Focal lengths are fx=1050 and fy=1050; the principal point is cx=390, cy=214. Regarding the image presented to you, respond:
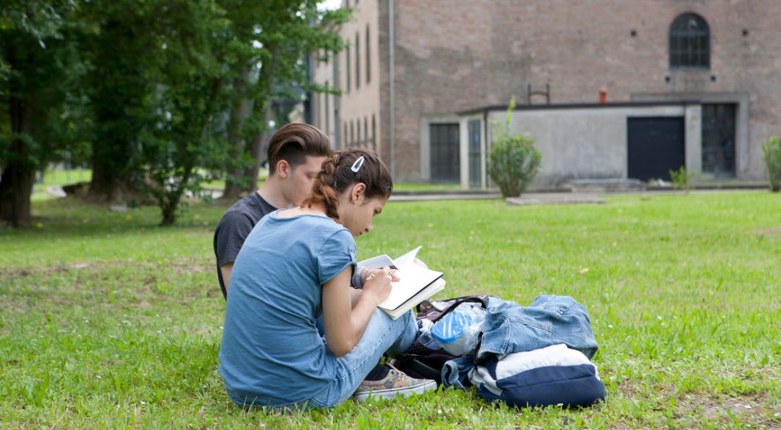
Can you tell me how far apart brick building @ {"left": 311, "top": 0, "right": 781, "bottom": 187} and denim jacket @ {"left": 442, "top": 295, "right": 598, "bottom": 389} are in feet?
117

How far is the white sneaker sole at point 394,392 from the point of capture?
4.87 metres

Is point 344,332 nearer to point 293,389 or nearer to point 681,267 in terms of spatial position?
point 293,389

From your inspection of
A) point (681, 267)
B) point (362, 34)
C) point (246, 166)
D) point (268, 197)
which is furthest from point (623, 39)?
point (268, 197)

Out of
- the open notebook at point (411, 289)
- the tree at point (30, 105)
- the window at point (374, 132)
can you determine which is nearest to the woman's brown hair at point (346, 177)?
the open notebook at point (411, 289)

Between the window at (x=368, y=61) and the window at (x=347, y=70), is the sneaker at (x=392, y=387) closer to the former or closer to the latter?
the window at (x=368, y=61)

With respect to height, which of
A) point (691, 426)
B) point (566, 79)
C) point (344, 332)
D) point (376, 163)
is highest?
point (566, 79)

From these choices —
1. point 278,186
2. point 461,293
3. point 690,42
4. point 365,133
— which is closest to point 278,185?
point 278,186

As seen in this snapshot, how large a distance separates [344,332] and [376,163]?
2.41 feet

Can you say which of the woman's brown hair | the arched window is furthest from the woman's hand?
the arched window

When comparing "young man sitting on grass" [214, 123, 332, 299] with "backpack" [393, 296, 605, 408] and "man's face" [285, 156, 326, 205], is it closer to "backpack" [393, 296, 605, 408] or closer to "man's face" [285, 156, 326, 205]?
"man's face" [285, 156, 326, 205]

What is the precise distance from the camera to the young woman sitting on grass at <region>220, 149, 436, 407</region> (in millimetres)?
4395

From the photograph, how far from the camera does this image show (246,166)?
21375mm

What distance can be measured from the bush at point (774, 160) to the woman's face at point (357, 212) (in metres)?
23.5

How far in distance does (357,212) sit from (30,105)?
54.0 feet
